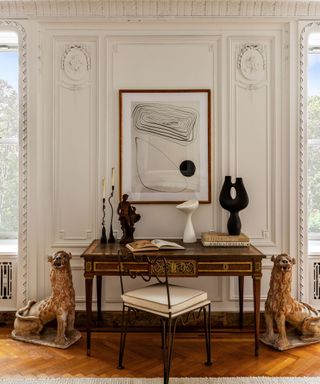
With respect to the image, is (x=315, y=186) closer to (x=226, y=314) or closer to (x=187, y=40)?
(x=226, y=314)

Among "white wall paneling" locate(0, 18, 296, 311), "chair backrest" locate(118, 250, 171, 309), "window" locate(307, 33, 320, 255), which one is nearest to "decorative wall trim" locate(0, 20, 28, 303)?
"white wall paneling" locate(0, 18, 296, 311)

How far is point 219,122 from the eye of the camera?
3.55 meters

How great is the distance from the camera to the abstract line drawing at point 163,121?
353 centimetres

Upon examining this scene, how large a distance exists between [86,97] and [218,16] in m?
1.41

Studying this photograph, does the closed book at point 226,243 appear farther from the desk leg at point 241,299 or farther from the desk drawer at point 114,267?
the desk drawer at point 114,267

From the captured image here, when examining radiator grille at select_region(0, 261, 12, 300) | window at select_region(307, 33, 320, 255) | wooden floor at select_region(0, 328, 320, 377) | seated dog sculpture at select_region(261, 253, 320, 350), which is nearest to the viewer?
wooden floor at select_region(0, 328, 320, 377)

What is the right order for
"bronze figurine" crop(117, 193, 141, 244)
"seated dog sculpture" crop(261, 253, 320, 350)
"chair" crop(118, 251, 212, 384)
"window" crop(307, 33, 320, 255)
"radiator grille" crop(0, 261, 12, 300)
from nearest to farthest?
1. "chair" crop(118, 251, 212, 384)
2. "seated dog sculpture" crop(261, 253, 320, 350)
3. "bronze figurine" crop(117, 193, 141, 244)
4. "radiator grille" crop(0, 261, 12, 300)
5. "window" crop(307, 33, 320, 255)

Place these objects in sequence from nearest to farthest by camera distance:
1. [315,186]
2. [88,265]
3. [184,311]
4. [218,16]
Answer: [184,311] → [88,265] → [218,16] → [315,186]

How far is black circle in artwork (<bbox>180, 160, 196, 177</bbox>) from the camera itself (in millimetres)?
3527

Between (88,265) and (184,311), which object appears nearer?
(184,311)

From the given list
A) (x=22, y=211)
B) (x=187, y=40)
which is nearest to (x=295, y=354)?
(x=22, y=211)

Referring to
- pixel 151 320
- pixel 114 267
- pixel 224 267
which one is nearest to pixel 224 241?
pixel 224 267

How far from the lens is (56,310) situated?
3.17 meters

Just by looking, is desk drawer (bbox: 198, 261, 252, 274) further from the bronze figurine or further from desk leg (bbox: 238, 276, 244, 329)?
the bronze figurine
